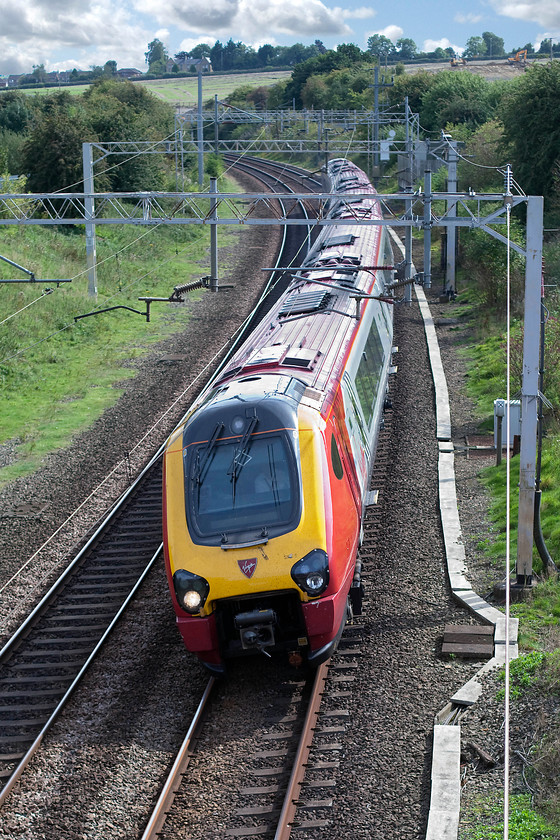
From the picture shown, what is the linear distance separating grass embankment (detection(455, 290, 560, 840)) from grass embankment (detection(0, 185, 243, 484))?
351 inches

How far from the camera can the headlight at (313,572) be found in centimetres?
991

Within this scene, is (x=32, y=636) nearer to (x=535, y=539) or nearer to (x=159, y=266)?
(x=535, y=539)

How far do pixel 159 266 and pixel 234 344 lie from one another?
12.0 metres

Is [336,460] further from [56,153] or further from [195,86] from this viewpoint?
[195,86]

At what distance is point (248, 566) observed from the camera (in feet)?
32.7

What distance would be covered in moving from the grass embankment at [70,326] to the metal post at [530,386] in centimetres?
996

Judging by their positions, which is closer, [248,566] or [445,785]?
[445,785]

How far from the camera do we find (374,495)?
1345 cm

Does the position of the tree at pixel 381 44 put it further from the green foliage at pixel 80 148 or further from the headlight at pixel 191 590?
the headlight at pixel 191 590

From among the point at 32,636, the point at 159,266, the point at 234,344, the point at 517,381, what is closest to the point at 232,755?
the point at 32,636

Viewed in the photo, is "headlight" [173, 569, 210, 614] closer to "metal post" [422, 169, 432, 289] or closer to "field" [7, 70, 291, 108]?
"metal post" [422, 169, 432, 289]

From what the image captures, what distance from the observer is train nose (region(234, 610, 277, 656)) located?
10086 mm

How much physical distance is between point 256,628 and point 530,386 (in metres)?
4.88

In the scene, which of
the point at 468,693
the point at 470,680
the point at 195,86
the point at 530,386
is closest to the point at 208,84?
the point at 195,86
